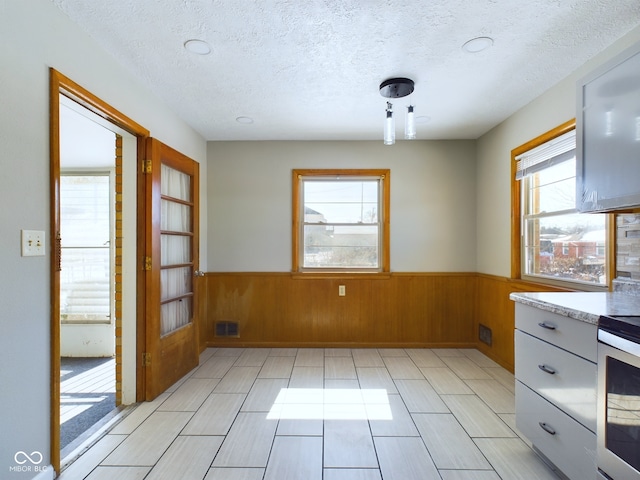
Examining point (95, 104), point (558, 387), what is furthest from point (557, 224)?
point (95, 104)

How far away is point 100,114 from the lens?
2080 millimetres

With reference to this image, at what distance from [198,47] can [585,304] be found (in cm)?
257

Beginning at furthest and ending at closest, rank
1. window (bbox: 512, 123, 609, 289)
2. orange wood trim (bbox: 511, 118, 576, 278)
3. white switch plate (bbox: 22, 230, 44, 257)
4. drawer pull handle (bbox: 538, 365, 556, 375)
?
orange wood trim (bbox: 511, 118, 576, 278) < window (bbox: 512, 123, 609, 289) < drawer pull handle (bbox: 538, 365, 556, 375) < white switch plate (bbox: 22, 230, 44, 257)

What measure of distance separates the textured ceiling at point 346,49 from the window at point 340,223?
3.26ft

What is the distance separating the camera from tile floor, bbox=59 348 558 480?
1.76 meters

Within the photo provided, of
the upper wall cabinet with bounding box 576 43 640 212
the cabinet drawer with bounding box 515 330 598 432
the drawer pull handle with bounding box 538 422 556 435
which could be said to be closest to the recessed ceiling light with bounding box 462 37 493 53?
the upper wall cabinet with bounding box 576 43 640 212

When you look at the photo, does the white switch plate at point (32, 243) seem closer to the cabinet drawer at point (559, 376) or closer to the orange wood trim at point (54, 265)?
the orange wood trim at point (54, 265)

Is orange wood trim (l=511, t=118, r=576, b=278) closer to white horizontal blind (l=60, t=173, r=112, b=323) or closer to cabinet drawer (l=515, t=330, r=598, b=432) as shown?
cabinet drawer (l=515, t=330, r=598, b=432)

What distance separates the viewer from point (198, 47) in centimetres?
203

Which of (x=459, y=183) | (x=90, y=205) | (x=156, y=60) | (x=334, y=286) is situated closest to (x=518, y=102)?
(x=459, y=183)

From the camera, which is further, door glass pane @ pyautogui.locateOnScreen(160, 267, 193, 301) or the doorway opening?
Answer: the doorway opening

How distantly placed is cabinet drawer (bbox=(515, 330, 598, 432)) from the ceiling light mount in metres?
1.83

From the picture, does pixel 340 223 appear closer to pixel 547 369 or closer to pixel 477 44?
pixel 477 44

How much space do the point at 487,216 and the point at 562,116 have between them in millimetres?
1355
